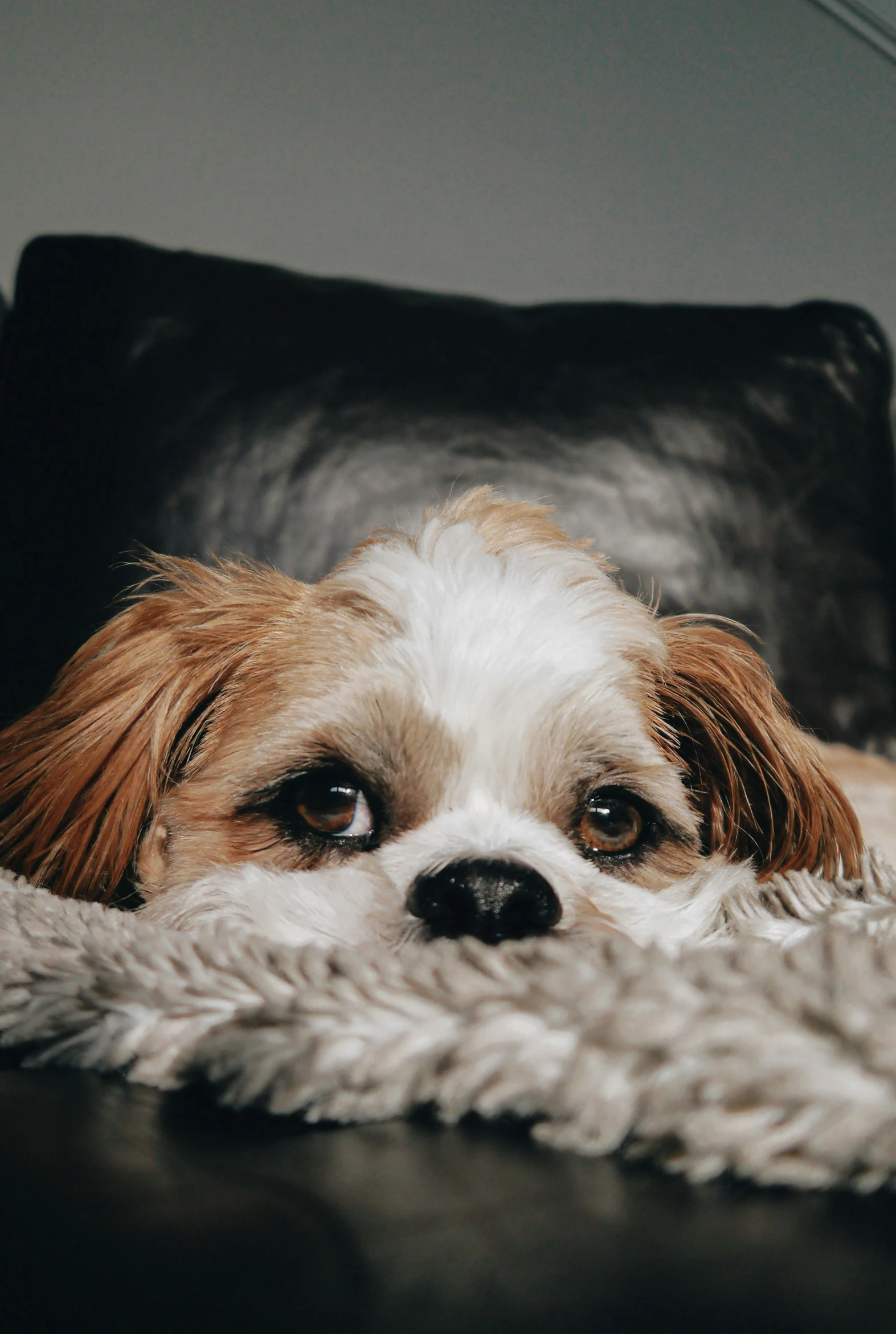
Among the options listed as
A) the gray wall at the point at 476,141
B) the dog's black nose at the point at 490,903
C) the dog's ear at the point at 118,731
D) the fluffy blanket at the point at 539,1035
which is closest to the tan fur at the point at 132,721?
the dog's ear at the point at 118,731

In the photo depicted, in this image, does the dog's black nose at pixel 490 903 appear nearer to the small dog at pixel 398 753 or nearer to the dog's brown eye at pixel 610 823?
the small dog at pixel 398 753

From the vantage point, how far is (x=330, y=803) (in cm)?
79

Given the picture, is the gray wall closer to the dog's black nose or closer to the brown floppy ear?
the brown floppy ear

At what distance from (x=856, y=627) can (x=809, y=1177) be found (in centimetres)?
115

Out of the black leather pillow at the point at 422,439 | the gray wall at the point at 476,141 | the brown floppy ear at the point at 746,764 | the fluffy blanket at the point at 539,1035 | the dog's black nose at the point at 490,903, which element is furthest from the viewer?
the gray wall at the point at 476,141

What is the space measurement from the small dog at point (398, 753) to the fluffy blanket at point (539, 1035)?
0.75ft

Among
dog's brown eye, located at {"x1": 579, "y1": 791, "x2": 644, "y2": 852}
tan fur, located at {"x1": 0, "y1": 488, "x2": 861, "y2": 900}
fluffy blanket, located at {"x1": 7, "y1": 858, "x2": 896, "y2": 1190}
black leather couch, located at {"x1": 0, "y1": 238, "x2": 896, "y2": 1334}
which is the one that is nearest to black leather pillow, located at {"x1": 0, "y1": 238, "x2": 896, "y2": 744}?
black leather couch, located at {"x1": 0, "y1": 238, "x2": 896, "y2": 1334}

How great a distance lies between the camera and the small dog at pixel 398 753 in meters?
0.77

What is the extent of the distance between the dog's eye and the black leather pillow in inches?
17.1

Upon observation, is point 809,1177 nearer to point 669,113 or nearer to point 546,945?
point 546,945

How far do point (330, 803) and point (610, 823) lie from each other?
10.3 inches

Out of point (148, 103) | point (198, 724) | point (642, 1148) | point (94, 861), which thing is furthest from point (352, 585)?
point (148, 103)

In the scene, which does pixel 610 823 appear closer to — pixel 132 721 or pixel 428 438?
pixel 132 721

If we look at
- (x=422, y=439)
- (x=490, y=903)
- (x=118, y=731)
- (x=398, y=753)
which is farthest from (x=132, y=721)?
(x=422, y=439)
